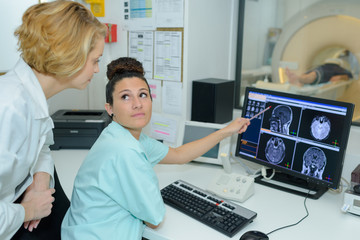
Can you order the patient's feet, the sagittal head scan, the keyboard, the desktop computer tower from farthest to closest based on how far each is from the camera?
the patient's feet < the desktop computer tower < the sagittal head scan < the keyboard

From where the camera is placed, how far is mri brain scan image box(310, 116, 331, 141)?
4.48 feet

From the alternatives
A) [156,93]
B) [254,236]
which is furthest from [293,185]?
[156,93]

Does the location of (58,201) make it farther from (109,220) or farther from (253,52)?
(253,52)

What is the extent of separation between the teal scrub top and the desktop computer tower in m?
0.80

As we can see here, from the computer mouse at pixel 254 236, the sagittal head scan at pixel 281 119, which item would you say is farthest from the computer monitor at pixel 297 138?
the computer mouse at pixel 254 236

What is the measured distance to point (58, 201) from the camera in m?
1.30

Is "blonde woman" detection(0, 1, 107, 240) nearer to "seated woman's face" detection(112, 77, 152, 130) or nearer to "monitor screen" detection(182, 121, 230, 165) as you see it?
"seated woman's face" detection(112, 77, 152, 130)

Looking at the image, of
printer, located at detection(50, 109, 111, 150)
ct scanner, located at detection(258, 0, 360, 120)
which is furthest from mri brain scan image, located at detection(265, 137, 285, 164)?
printer, located at detection(50, 109, 111, 150)

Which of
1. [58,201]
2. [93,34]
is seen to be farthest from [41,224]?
[93,34]

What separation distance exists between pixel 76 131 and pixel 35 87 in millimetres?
1001

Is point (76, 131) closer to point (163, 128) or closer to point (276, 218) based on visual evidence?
point (163, 128)

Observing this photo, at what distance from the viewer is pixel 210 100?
1.89 metres

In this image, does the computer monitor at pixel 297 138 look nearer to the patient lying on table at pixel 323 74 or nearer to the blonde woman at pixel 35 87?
the blonde woman at pixel 35 87

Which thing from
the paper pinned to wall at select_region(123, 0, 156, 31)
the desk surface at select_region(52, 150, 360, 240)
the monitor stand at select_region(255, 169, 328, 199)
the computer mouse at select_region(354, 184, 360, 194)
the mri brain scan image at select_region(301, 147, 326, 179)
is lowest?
the desk surface at select_region(52, 150, 360, 240)
